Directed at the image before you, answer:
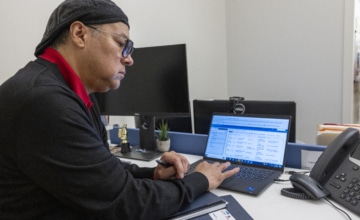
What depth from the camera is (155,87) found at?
59.0 inches

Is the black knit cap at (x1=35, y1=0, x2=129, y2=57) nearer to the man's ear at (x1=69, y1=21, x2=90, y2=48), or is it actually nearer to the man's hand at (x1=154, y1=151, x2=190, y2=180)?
the man's ear at (x1=69, y1=21, x2=90, y2=48)

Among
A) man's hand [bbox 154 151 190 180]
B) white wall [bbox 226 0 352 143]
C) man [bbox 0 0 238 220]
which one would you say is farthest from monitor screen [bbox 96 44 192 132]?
white wall [bbox 226 0 352 143]

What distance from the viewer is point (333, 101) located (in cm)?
262

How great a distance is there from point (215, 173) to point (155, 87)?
0.59 metres

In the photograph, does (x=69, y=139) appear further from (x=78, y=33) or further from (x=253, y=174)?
(x=253, y=174)

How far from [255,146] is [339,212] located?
421mm

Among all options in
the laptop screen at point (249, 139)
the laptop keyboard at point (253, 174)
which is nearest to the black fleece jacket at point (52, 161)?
the laptop keyboard at point (253, 174)

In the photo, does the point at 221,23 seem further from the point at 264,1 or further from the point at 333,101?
the point at 333,101

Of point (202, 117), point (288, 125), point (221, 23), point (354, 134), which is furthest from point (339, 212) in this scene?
point (221, 23)

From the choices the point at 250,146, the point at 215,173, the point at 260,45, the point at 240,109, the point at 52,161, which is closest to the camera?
the point at 52,161

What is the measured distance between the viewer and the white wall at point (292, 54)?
8.46ft

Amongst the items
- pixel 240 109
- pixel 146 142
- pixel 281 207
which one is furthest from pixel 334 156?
pixel 146 142

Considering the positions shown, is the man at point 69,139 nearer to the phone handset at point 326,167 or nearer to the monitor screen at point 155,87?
the phone handset at point 326,167

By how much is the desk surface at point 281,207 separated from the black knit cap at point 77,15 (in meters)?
0.71
